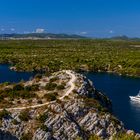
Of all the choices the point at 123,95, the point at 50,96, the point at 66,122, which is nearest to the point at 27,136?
the point at 66,122

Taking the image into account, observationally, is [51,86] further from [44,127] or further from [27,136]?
[27,136]

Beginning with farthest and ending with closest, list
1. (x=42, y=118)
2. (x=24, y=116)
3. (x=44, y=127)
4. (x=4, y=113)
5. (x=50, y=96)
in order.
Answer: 1. (x=50, y=96)
2. (x=42, y=118)
3. (x=24, y=116)
4. (x=4, y=113)
5. (x=44, y=127)

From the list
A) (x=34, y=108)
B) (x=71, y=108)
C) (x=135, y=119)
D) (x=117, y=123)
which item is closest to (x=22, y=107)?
(x=34, y=108)

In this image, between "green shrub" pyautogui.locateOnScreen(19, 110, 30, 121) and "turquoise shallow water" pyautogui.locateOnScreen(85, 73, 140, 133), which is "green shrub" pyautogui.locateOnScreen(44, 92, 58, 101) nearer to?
"green shrub" pyautogui.locateOnScreen(19, 110, 30, 121)

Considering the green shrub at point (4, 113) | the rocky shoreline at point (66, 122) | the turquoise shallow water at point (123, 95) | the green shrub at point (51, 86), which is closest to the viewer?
the rocky shoreline at point (66, 122)

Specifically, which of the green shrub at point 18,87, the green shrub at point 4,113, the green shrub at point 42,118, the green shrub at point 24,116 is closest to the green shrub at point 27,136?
the green shrub at point 24,116

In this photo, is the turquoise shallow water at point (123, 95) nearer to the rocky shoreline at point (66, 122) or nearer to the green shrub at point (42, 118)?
the rocky shoreline at point (66, 122)

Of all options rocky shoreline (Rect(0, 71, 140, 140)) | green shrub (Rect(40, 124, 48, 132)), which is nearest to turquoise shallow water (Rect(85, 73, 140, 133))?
rocky shoreline (Rect(0, 71, 140, 140))
